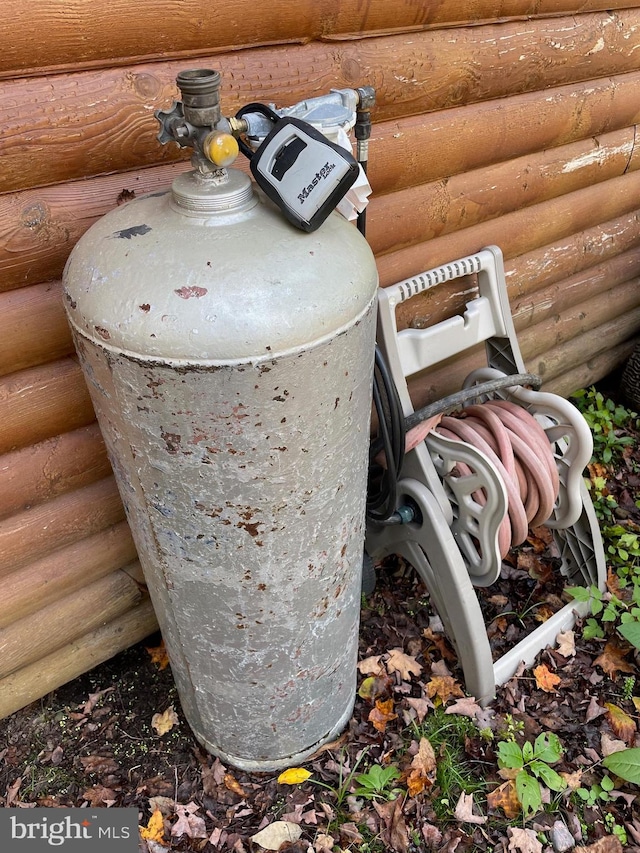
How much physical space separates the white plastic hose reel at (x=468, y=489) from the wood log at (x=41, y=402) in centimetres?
91

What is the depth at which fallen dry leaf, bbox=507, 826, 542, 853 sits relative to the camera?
1874 mm

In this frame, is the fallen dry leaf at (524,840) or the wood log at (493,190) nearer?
the fallen dry leaf at (524,840)

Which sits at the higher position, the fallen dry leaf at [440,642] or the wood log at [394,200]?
the wood log at [394,200]

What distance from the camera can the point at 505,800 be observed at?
198 cm

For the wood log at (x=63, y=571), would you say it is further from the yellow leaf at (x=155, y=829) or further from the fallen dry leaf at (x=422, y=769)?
the fallen dry leaf at (x=422, y=769)

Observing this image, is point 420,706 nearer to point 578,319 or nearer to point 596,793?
point 596,793

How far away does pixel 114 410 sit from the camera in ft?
4.18

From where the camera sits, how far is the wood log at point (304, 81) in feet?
4.67

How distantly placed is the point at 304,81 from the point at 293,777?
2.02 metres

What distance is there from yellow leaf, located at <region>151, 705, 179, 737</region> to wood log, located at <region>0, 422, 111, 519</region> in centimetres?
85

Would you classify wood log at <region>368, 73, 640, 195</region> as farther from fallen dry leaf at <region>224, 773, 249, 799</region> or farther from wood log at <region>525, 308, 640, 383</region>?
fallen dry leaf at <region>224, 773, 249, 799</region>

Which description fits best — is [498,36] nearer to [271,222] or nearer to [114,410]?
[271,222]

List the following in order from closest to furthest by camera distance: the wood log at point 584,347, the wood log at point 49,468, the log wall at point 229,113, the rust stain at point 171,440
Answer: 1. the rust stain at point 171,440
2. the log wall at point 229,113
3. the wood log at point 49,468
4. the wood log at point 584,347

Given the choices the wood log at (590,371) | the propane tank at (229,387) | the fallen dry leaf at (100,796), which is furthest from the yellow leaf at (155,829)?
the wood log at (590,371)
